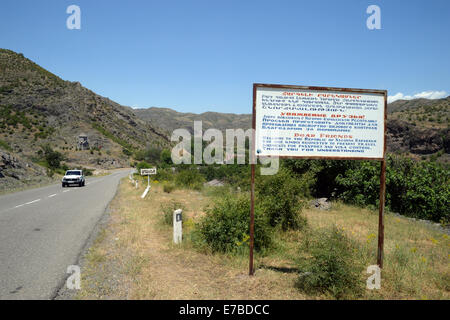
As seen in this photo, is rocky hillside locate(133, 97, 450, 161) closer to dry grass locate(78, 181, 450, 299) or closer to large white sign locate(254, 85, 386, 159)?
dry grass locate(78, 181, 450, 299)

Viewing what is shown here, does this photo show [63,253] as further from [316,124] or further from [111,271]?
[316,124]

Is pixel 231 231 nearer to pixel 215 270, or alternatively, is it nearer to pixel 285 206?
pixel 215 270

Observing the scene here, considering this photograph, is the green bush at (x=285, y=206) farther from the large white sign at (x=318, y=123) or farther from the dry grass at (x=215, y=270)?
the large white sign at (x=318, y=123)

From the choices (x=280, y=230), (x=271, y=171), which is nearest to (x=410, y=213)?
(x=271, y=171)

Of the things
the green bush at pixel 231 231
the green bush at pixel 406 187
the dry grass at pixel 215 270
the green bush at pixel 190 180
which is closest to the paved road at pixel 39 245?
the dry grass at pixel 215 270

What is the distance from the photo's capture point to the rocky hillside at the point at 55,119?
71.9 m

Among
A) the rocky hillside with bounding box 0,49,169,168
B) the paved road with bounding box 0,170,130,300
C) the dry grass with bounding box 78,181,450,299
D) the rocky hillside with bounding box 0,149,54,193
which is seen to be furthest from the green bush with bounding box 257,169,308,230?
the rocky hillside with bounding box 0,49,169,168

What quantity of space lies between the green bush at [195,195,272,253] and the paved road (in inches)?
109

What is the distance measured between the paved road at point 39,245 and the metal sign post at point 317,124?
11.4 ft

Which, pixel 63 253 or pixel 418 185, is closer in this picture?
pixel 63 253

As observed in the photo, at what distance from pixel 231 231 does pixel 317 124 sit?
2.96 metres

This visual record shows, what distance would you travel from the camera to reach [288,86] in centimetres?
552

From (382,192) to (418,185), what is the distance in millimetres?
10036

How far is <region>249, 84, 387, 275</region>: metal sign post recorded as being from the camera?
5477 millimetres
